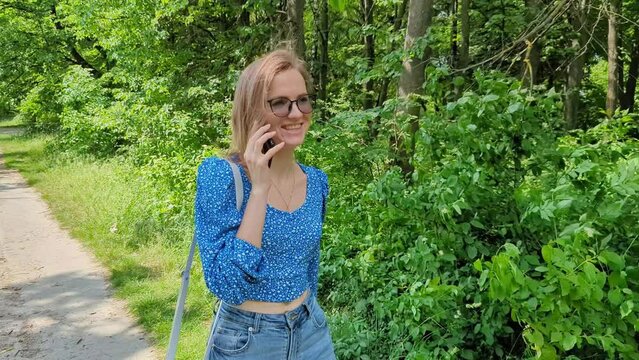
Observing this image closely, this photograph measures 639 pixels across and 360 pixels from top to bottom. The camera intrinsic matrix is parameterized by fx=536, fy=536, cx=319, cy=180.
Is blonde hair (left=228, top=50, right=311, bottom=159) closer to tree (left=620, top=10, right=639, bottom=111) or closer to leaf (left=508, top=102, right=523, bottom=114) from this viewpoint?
leaf (left=508, top=102, right=523, bottom=114)

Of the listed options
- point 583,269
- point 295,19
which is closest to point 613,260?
point 583,269

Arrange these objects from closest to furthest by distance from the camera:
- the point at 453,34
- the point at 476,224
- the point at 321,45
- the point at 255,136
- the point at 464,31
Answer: the point at 255,136 → the point at 476,224 → the point at 464,31 → the point at 453,34 → the point at 321,45

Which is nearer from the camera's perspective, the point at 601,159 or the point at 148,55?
the point at 601,159

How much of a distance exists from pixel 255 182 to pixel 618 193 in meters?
1.89

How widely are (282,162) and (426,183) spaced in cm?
163

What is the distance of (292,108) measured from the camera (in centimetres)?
185

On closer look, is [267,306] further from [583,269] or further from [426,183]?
[426,183]

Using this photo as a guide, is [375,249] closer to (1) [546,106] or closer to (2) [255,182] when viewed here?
(1) [546,106]

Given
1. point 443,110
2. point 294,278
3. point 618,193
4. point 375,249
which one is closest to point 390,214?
point 375,249

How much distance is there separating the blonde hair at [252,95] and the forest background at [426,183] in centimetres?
40

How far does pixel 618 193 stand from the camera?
2.60 metres

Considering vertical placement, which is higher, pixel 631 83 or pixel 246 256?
pixel 246 256

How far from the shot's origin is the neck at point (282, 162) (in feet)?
6.52

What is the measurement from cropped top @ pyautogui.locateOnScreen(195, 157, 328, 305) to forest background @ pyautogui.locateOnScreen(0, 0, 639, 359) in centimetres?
83
